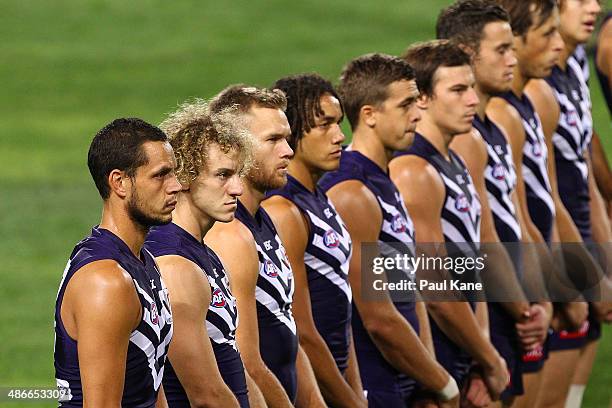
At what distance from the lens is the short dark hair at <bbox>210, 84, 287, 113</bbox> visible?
6270 millimetres

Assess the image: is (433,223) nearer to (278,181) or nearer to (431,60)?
(431,60)

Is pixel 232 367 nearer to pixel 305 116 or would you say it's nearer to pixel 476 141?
pixel 305 116

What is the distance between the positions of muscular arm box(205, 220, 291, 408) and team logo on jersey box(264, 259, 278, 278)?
0.10m

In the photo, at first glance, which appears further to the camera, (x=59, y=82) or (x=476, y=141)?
(x=59, y=82)

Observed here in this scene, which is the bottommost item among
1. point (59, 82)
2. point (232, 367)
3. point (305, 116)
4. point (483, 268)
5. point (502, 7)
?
point (232, 367)

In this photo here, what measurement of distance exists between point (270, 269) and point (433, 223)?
64.9 inches

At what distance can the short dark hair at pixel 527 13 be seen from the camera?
8.88 metres

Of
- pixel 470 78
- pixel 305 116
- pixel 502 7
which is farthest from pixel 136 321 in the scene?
pixel 502 7

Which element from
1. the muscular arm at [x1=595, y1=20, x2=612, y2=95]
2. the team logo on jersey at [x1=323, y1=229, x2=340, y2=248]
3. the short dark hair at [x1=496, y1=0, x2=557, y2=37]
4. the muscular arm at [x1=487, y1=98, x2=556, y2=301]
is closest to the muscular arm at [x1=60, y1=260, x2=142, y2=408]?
the team logo on jersey at [x1=323, y1=229, x2=340, y2=248]

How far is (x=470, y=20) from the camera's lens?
841 cm

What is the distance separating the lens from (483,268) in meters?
7.96

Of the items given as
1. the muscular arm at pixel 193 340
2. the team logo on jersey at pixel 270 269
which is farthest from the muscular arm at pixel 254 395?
the team logo on jersey at pixel 270 269

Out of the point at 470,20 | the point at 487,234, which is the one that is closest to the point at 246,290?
the point at 487,234

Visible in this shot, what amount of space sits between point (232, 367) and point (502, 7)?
3.64m
